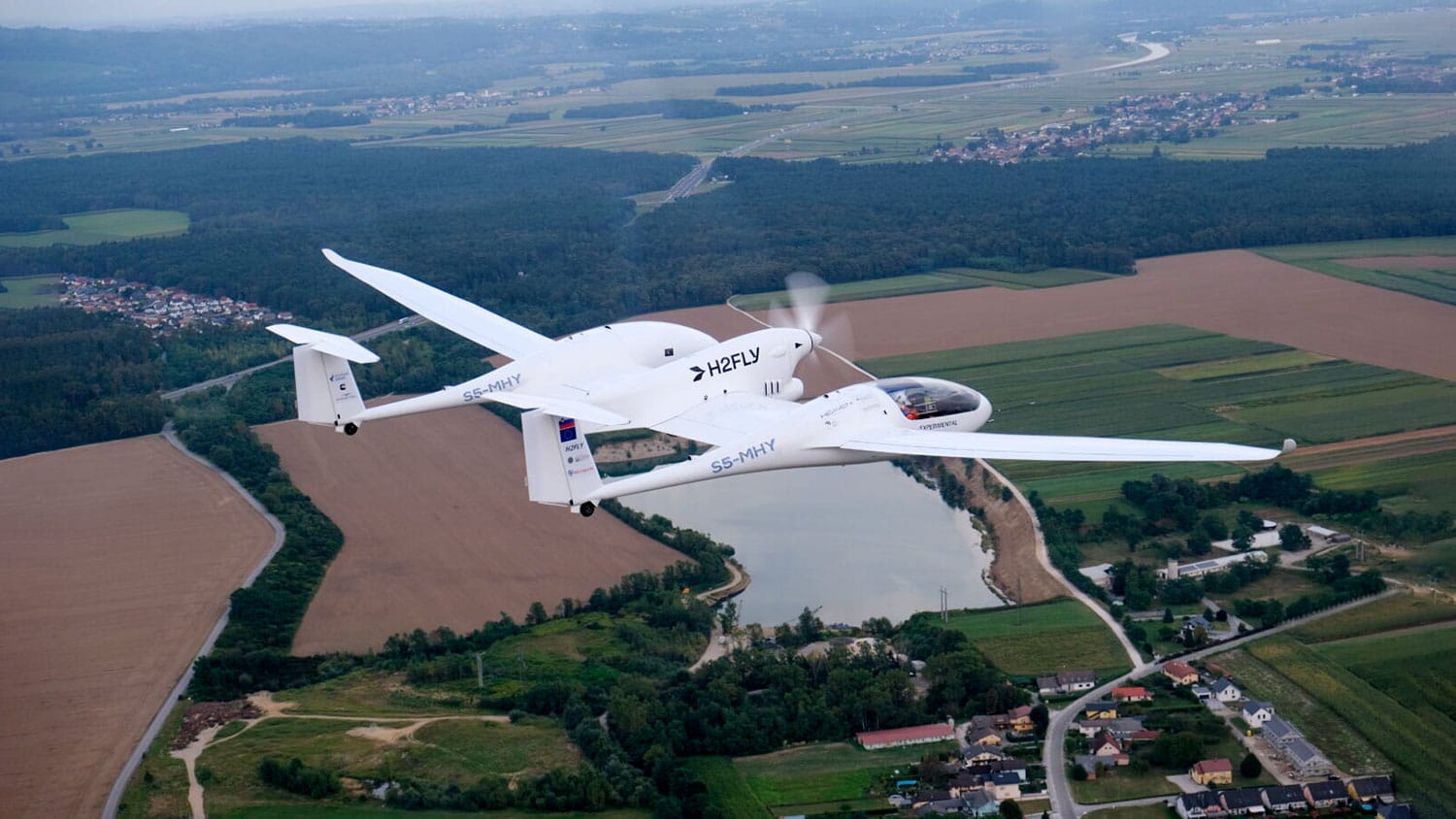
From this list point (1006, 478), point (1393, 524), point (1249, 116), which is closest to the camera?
point (1393, 524)

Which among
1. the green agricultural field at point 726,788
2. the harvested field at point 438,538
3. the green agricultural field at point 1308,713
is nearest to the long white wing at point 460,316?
the harvested field at point 438,538

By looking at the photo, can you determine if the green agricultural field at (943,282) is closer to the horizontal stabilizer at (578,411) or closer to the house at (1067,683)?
the house at (1067,683)

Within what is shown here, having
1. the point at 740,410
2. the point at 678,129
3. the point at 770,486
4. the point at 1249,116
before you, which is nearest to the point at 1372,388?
the point at 770,486

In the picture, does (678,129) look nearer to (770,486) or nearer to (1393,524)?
(770,486)

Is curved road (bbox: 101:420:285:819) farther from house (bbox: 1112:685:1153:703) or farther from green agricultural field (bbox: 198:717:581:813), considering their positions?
house (bbox: 1112:685:1153:703)

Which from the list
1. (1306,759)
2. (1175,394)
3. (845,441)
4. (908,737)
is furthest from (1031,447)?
(1175,394)

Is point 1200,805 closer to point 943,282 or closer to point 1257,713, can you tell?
point 1257,713
